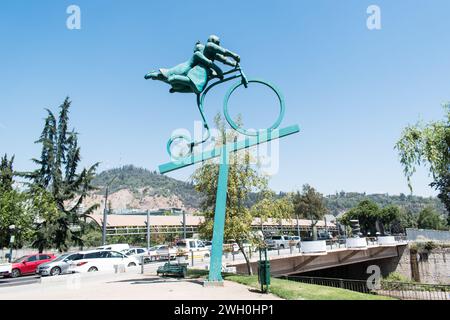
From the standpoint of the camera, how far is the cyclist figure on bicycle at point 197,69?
43.2ft

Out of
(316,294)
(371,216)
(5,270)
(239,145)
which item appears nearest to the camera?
(316,294)

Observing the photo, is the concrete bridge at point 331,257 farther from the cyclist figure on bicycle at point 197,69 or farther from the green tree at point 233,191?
the cyclist figure on bicycle at point 197,69

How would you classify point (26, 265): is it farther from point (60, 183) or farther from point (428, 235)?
point (428, 235)

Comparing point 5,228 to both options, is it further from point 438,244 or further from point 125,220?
point 438,244

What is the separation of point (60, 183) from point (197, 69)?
92.4ft

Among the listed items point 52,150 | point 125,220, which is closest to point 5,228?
point 52,150

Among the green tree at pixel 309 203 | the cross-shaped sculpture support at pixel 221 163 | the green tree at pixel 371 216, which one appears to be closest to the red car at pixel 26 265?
the cross-shaped sculpture support at pixel 221 163

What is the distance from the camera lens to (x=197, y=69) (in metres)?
13.4

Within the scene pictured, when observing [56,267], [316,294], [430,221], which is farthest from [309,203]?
[430,221]

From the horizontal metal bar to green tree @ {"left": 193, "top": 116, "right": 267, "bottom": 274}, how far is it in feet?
11.6

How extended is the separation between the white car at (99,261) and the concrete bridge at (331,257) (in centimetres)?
685

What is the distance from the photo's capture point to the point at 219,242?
12539 mm

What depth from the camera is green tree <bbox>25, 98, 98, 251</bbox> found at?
34.4 metres

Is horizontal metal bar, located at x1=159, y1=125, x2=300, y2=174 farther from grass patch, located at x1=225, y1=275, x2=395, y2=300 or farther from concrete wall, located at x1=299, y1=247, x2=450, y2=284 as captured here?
concrete wall, located at x1=299, y1=247, x2=450, y2=284
